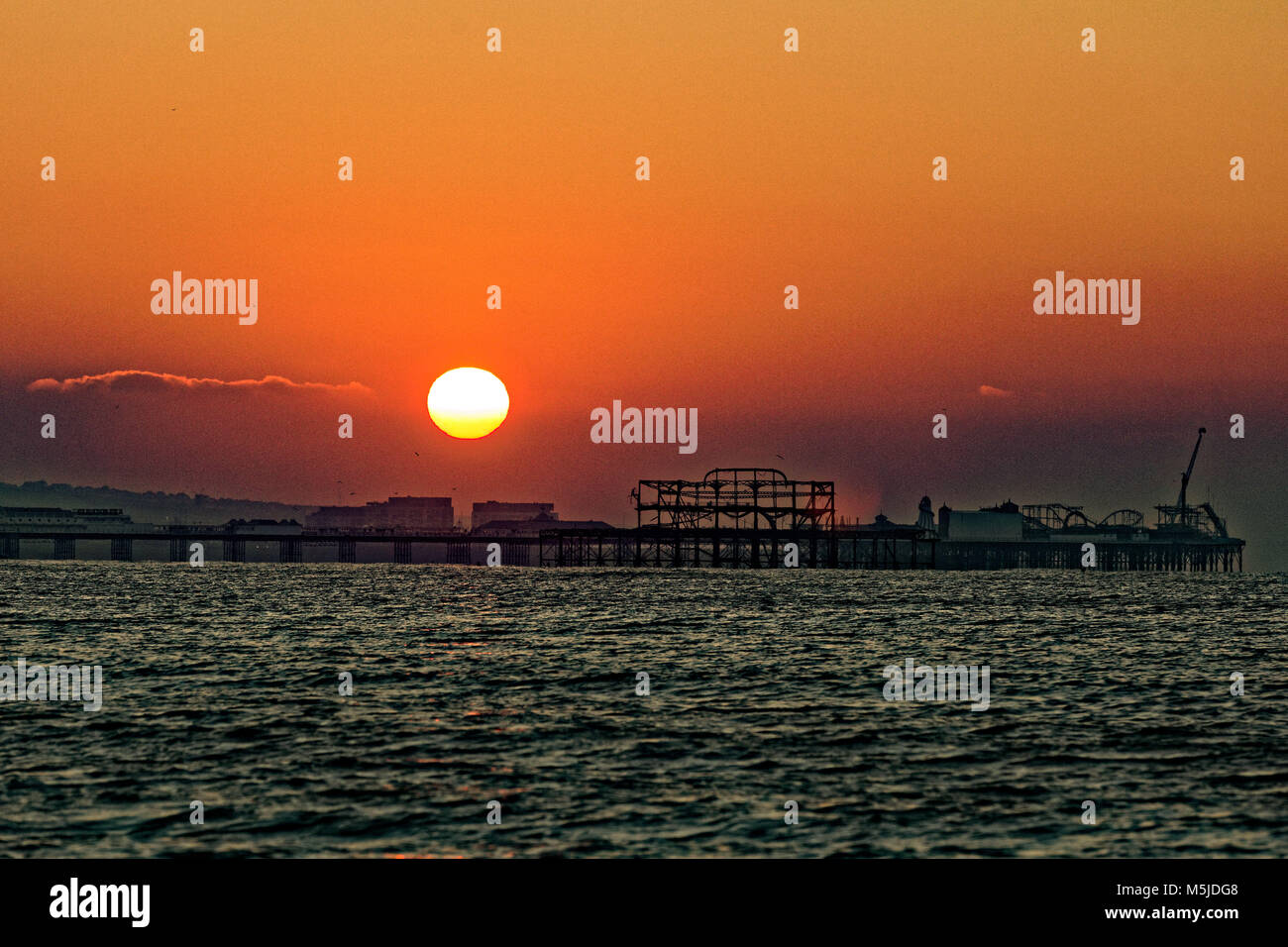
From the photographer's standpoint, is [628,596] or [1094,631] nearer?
[1094,631]
